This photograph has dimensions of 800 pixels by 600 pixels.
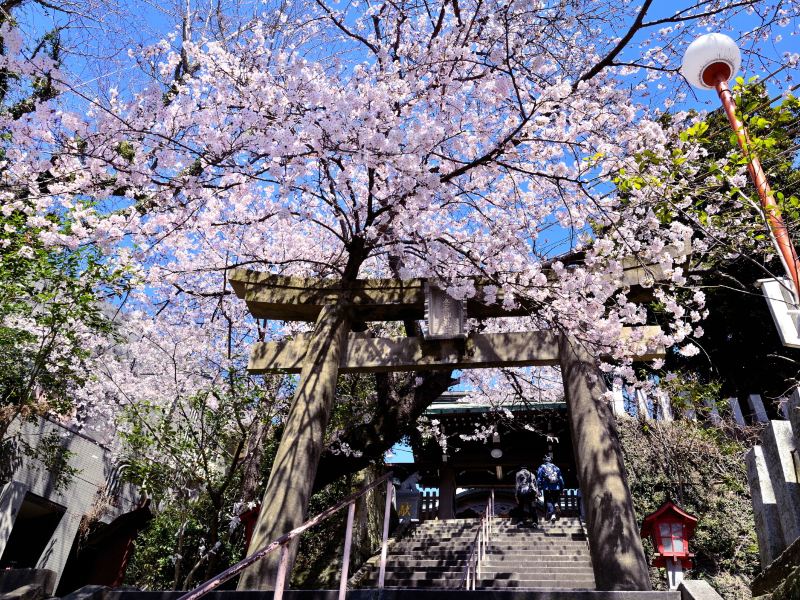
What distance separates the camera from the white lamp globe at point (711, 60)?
15.3 ft

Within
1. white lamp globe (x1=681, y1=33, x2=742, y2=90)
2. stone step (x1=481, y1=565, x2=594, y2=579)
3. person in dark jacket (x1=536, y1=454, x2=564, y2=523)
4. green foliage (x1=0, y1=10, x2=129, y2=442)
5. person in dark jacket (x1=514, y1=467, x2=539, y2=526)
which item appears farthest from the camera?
person in dark jacket (x1=536, y1=454, x2=564, y2=523)

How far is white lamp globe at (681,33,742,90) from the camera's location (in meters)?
4.65

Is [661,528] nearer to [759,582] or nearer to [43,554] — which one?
[759,582]

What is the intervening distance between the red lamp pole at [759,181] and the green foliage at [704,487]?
33.0ft

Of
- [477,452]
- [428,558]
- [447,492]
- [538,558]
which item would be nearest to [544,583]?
[538,558]

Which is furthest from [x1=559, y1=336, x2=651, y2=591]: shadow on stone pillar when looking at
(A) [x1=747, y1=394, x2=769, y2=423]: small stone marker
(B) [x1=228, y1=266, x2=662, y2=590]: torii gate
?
(A) [x1=747, y1=394, x2=769, y2=423]: small stone marker

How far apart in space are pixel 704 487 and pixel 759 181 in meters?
11.7

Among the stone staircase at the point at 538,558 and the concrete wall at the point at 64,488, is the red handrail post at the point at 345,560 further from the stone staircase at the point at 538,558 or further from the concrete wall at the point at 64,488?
the concrete wall at the point at 64,488

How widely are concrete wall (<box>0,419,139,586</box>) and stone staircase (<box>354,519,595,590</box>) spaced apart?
731 cm

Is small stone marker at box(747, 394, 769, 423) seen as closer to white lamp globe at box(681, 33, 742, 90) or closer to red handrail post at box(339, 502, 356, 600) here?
white lamp globe at box(681, 33, 742, 90)

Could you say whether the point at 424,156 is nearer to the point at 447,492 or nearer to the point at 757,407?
the point at 447,492

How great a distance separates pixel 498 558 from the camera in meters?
10.6

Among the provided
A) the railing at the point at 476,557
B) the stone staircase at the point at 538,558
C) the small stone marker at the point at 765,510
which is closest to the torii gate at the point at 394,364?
the small stone marker at the point at 765,510

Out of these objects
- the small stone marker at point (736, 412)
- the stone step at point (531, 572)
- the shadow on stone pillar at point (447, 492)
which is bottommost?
the stone step at point (531, 572)
